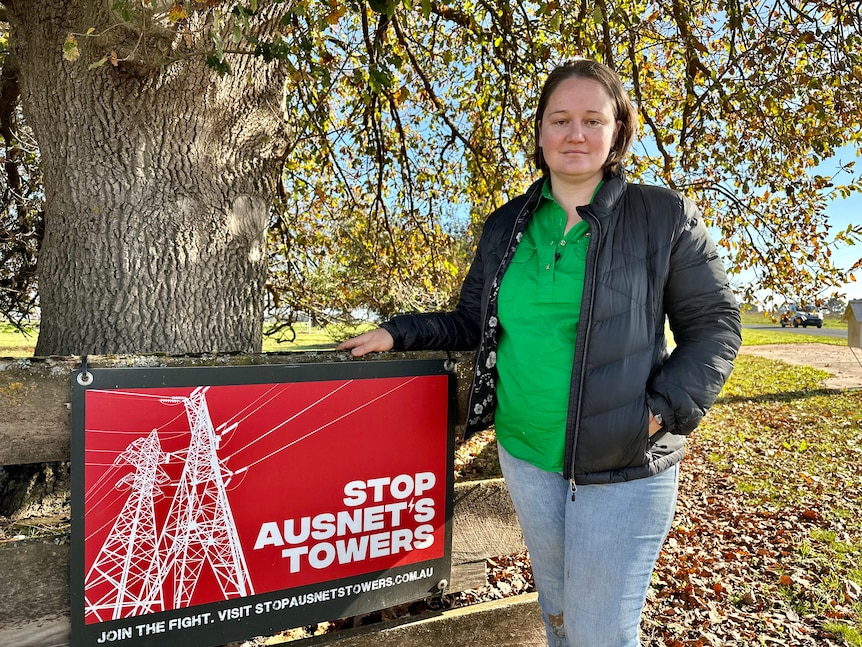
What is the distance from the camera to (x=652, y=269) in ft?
6.59

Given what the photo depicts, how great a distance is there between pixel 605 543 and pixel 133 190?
250cm

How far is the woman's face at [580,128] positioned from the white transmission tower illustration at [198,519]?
4.69 ft

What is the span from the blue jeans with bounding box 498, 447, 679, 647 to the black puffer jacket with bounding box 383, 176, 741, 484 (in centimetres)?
8

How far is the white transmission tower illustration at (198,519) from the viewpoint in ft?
6.86

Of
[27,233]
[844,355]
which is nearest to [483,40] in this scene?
[27,233]

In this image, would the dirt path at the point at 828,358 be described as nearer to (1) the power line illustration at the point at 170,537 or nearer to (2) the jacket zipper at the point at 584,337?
(2) the jacket zipper at the point at 584,337

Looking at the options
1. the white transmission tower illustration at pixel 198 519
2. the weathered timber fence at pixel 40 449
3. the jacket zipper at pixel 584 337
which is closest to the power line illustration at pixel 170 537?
the white transmission tower illustration at pixel 198 519

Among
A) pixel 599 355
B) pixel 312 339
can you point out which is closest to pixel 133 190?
pixel 599 355

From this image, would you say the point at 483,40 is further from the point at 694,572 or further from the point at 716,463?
the point at 716,463

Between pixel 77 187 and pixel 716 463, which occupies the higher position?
pixel 77 187

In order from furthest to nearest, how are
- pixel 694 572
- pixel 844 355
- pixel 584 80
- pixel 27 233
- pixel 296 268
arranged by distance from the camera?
pixel 844 355
pixel 296 268
pixel 27 233
pixel 694 572
pixel 584 80

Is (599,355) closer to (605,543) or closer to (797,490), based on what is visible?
(605,543)

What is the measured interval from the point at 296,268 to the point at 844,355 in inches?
879

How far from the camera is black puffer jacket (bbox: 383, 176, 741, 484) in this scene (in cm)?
194
